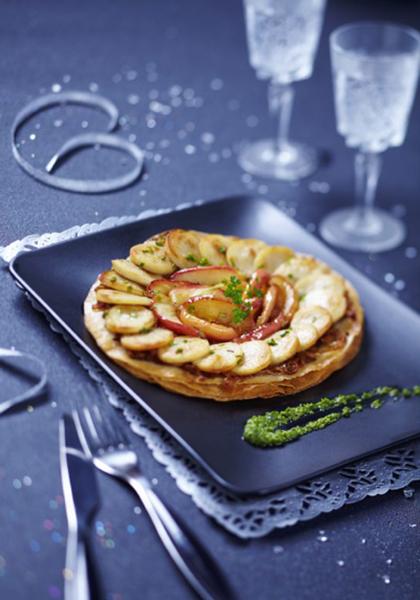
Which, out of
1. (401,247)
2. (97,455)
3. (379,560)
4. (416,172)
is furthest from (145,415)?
(416,172)

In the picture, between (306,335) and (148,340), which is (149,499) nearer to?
(148,340)

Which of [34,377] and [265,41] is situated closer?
[34,377]

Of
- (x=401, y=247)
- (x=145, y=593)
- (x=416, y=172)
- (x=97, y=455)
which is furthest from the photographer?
(x=416, y=172)

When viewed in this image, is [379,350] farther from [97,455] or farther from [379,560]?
[97,455]

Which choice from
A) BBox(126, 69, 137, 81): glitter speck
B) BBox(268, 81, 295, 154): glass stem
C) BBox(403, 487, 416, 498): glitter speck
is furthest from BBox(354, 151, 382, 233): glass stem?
BBox(403, 487, 416, 498): glitter speck

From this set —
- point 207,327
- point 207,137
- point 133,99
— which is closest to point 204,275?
point 207,327

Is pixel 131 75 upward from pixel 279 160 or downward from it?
upward

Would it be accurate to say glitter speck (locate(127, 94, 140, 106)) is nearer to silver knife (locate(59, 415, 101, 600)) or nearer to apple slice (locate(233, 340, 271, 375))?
apple slice (locate(233, 340, 271, 375))

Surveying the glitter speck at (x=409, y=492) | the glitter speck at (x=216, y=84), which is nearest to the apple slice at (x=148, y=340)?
the glitter speck at (x=409, y=492)
